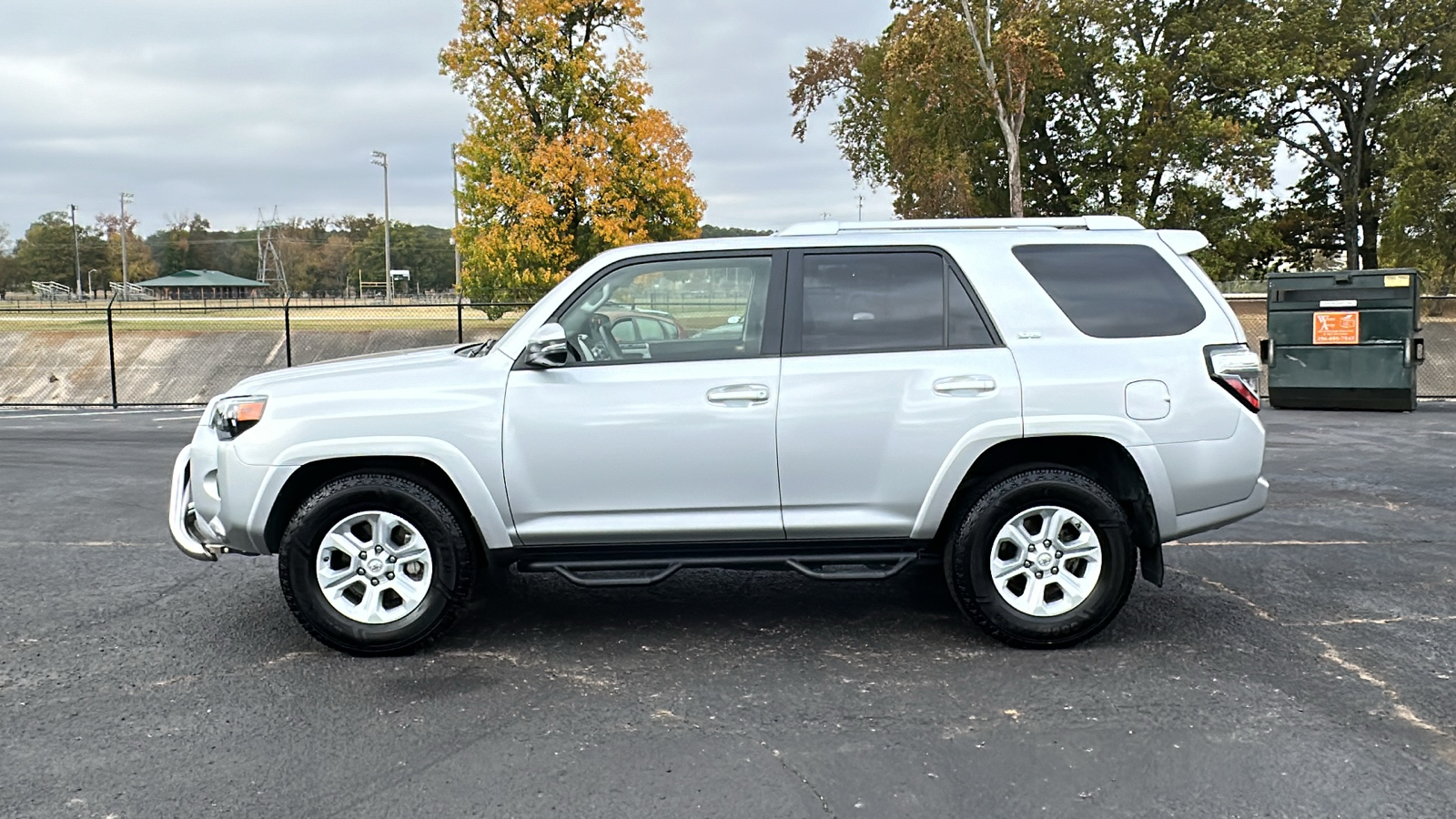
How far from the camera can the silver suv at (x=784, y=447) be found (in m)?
4.90

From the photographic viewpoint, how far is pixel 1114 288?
5152 mm

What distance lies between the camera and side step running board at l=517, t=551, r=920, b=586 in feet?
16.2

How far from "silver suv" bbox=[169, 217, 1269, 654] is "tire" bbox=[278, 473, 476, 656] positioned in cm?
1

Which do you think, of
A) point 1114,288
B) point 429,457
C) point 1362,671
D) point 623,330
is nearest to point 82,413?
point 429,457

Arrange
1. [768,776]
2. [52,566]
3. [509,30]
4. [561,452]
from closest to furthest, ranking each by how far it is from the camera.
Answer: [768,776] → [561,452] → [52,566] → [509,30]

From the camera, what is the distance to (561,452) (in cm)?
489

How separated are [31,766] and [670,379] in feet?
8.89

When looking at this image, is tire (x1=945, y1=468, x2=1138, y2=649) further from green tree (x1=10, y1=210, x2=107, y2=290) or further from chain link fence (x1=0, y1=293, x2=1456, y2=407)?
green tree (x1=10, y1=210, x2=107, y2=290)

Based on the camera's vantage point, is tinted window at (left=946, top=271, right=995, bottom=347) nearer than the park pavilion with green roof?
Yes

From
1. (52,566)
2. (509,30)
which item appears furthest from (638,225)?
(52,566)

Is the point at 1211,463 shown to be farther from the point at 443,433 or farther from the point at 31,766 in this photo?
the point at 31,766

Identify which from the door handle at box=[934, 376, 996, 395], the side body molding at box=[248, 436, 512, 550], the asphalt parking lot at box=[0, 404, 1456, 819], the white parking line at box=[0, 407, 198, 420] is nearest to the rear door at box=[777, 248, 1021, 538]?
the door handle at box=[934, 376, 996, 395]

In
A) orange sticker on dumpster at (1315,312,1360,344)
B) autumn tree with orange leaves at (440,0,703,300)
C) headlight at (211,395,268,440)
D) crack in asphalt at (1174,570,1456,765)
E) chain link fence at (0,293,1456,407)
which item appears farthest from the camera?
autumn tree with orange leaves at (440,0,703,300)

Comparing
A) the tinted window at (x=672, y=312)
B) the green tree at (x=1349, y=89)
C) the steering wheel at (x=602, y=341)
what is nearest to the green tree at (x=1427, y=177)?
the green tree at (x=1349, y=89)
